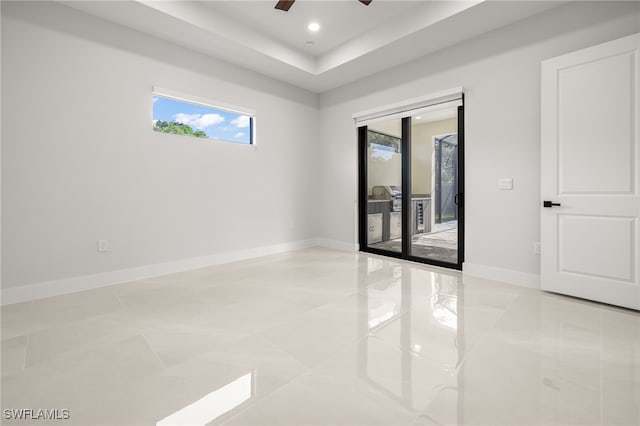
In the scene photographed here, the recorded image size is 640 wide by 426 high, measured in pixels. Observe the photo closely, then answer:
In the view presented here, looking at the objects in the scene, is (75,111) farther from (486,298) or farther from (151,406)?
(486,298)

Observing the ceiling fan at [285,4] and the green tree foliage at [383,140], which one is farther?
the green tree foliage at [383,140]

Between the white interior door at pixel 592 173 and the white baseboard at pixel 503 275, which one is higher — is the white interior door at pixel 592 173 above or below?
above

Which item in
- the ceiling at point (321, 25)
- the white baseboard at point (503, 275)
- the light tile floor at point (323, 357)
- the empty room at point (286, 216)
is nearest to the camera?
the light tile floor at point (323, 357)

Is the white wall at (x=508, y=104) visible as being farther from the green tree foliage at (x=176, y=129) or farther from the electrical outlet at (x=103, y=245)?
the electrical outlet at (x=103, y=245)

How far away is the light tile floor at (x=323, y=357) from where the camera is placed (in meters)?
1.42

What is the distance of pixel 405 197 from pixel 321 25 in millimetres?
2575

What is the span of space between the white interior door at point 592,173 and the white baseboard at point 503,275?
0.62 ft

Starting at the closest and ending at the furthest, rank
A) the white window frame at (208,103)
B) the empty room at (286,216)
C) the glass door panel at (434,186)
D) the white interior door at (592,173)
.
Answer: the empty room at (286,216) < the white interior door at (592,173) < the white window frame at (208,103) < the glass door panel at (434,186)

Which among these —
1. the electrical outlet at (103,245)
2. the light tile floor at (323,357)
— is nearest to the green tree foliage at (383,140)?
the light tile floor at (323,357)

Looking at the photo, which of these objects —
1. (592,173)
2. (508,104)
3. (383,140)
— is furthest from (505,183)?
(383,140)

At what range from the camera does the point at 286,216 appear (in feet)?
17.4

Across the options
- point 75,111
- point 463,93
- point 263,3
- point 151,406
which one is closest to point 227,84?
point 263,3

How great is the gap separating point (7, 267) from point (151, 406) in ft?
8.32

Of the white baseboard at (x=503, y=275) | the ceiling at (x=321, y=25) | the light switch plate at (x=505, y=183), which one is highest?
the ceiling at (x=321, y=25)
